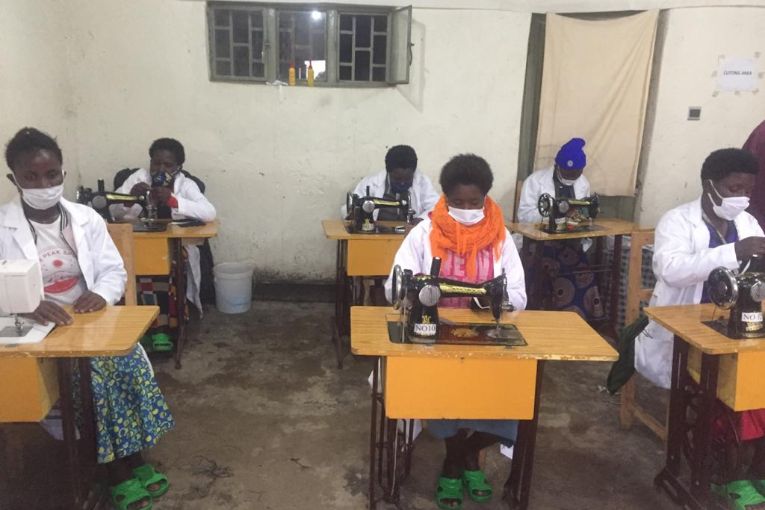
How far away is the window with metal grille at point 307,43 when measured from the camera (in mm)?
5000

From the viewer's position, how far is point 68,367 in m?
2.16

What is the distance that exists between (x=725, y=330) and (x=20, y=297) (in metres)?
2.46

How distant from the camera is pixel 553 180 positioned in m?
4.93

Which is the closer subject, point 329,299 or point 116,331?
point 116,331

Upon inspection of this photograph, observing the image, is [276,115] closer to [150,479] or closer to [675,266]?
[150,479]

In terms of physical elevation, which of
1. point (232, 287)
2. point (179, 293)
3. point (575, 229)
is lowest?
point (232, 287)

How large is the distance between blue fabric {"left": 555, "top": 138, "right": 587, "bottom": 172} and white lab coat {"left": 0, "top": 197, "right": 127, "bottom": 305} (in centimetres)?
333

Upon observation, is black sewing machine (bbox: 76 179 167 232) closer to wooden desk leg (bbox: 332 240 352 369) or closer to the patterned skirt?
wooden desk leg (bbox: 332 240 352 369)

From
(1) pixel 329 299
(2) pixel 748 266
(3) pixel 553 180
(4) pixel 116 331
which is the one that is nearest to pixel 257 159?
(1) pixel 329 299

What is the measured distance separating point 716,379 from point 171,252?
3122mm

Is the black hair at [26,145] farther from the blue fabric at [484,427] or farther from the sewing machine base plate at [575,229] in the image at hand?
the sewing machine base plate at [575,229]

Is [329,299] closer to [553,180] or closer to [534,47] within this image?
[553,180]

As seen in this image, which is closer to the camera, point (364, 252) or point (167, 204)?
point (364, 252)

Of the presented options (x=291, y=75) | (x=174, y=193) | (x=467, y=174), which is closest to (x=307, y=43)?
(x=291, y=75)
